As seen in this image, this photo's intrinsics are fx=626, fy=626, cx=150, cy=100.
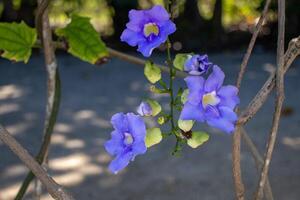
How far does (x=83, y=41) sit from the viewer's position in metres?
1.06

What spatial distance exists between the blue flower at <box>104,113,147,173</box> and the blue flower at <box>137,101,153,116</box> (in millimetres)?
25

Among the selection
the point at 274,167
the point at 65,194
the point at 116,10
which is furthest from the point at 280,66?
the point at 116,10

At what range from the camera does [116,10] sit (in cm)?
572

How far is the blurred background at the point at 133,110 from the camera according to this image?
2.84 meters

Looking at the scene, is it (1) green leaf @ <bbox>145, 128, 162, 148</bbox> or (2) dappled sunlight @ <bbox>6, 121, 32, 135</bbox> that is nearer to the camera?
(1) green leaf @ <bbox>145, 128, 162, 148</bbox>

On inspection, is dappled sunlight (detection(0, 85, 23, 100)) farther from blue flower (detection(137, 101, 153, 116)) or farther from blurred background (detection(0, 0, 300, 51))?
blue flower (detection(137, 101, 153, 116))

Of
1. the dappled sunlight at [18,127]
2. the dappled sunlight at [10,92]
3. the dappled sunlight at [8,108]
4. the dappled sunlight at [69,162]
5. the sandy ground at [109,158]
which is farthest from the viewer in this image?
the dappled sunlight at [10,92]

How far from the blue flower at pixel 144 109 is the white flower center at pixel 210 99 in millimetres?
89

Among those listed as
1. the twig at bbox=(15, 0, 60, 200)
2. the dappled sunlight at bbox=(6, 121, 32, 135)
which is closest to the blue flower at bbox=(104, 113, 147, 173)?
the twig at bbox=(15, 0, 60, 200)

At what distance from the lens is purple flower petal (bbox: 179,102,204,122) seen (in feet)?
2.00

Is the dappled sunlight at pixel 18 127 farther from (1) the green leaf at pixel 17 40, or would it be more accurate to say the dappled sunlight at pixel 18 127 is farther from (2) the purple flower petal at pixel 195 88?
(2) the purple flower petal at pixel 195 88

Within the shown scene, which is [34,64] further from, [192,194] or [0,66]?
[192,194]

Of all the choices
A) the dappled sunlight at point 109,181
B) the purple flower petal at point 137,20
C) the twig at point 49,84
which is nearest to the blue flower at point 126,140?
the purple flower petal at point 137,20

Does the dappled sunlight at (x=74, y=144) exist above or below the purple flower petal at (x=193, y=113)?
below
